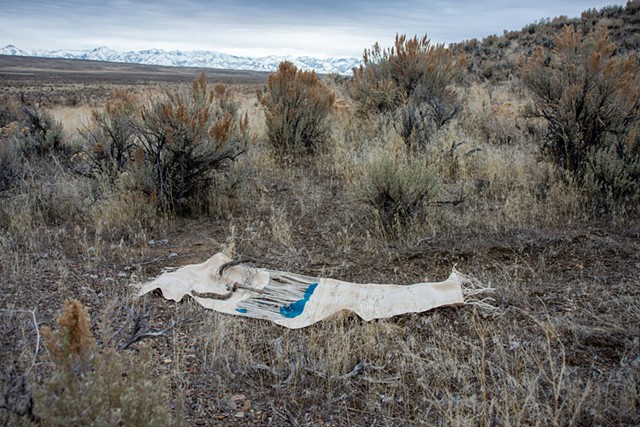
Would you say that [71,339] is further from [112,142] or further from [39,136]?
[39,136]

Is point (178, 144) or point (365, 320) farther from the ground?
point (178, 144)

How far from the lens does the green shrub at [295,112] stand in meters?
8.46

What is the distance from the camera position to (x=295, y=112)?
28.3ft

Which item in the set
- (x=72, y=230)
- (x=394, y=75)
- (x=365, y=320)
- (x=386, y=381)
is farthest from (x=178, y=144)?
(x=394, y=75)

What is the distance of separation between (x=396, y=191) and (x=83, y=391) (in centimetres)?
400

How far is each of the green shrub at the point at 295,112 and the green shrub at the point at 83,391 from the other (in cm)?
670

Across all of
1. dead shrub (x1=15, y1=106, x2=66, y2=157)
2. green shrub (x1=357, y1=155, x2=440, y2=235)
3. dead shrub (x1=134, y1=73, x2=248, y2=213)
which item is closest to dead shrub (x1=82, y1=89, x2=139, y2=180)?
dead shrub (x1=134, y1=73, x2=248, y2=213)

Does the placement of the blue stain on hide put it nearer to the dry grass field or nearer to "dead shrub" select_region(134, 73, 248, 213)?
the dry grass field

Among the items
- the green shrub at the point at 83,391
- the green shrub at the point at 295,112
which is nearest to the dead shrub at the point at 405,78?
the green shrub at the point at 295,112

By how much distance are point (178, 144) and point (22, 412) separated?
4.30 m

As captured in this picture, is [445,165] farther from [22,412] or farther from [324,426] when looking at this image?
[22,412]

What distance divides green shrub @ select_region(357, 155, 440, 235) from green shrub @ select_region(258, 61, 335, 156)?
3.25 metres

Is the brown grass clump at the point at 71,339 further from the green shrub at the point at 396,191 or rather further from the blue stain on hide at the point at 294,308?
the green shrub at the point at 396,191

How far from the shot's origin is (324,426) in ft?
8.37
